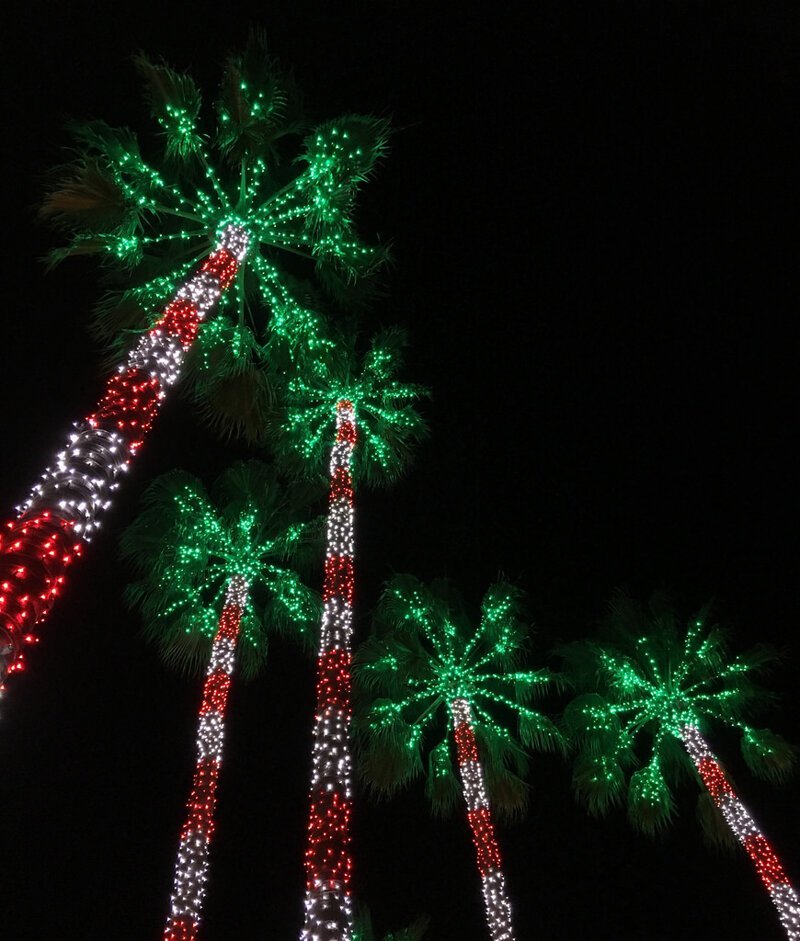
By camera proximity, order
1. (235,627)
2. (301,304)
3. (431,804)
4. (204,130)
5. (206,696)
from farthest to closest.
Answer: (431,804) → (235,627) → (206,696) → (301,304) → (204,130)

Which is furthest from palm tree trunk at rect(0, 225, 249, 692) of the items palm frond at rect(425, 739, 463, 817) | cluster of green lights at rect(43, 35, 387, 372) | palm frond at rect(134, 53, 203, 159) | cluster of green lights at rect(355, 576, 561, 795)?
palm frond at rect(425, 739, 463, 817)

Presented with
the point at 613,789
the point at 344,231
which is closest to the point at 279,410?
the point at 344,231

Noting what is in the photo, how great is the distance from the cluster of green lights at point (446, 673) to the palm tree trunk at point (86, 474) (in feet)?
25.4

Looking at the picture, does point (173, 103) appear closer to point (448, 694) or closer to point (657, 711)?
point (448, 694)

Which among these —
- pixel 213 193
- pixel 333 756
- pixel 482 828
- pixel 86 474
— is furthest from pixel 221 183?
pixel 482 828

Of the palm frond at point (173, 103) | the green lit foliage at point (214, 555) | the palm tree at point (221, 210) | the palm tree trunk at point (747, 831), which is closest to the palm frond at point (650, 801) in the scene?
the palm tree trunk at point (747, 831)

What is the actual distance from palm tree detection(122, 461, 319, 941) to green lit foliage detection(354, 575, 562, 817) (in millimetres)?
1747

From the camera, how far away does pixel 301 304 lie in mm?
10383

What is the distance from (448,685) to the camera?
1392 centimetres

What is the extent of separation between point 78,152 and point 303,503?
6407 mm

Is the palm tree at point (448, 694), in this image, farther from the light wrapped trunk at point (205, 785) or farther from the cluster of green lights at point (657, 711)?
the light wrapped trunk at point (205, 785)

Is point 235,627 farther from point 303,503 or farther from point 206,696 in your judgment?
point 303,503

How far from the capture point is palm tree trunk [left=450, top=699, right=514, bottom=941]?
37.9 feet

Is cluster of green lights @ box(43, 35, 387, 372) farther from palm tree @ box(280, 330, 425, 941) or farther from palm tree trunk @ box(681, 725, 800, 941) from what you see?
palm tree trunk @ box(681, 725, 800, 941)
